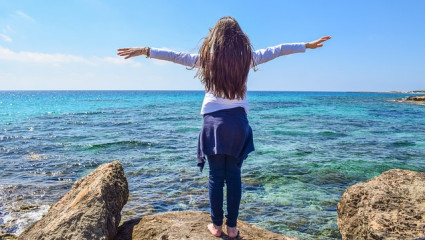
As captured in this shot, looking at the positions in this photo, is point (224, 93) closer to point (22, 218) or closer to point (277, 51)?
point (277, 51)

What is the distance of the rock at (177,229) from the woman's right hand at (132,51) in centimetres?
210

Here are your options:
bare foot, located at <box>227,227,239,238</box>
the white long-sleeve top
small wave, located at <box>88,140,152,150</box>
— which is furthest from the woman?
small wave, located at <box>88,140,152,150</box>

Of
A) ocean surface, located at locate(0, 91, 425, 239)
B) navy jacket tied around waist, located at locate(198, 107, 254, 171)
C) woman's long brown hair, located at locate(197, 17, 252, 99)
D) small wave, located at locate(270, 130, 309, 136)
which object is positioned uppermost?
woman's long brown hair, located at locate(197, 17, 252, 99)

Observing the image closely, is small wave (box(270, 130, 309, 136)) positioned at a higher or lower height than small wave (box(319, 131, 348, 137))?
higher

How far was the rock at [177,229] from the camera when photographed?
12.4 feet

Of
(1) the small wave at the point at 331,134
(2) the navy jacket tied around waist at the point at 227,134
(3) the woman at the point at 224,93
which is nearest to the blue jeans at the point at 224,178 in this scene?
(3) the woman at the point at 224,93

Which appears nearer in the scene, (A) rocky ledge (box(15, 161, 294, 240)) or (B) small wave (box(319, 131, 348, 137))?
(A) rocky ledge (box(15, 161, 294, 240))

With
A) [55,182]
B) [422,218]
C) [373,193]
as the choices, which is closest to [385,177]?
[373,193]

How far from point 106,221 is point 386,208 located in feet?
11.6

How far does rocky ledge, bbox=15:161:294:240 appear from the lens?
11.6ft

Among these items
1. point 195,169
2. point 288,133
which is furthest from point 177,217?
point 288,133

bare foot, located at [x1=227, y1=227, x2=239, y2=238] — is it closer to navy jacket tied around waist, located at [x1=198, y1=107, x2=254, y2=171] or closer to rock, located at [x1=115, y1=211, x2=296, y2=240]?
rock, located at [x1=115, y1=211, x2=296, y2=240]

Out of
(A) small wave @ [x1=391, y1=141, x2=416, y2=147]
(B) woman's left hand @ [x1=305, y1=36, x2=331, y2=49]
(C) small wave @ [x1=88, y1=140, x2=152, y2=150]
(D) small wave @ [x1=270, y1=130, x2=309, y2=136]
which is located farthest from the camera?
(D) small wave @ [x1=270, y1=130, x2=309, y2=136]

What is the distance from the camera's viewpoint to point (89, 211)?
370 cm
